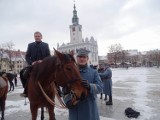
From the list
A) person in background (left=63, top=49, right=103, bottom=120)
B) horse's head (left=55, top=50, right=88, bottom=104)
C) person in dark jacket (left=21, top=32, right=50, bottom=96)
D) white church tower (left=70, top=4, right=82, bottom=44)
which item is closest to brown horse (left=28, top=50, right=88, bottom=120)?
horse's head (left=55, top=50, right=88, bottom=104)

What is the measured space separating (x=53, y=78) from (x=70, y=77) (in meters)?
1.21

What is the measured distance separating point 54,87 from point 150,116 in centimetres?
389

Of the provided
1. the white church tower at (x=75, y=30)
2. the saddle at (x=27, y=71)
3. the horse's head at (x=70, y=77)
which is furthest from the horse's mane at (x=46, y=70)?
the white church tower at (x=75, y=30)

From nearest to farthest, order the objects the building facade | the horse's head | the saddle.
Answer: the horse's head, the saddle, the building facade

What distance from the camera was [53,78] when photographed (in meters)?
3.96

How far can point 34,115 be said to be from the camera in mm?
4406

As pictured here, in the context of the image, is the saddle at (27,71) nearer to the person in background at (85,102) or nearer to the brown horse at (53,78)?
the brown horse at (53,78)

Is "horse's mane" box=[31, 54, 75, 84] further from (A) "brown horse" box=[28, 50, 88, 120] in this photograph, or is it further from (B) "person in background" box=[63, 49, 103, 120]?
(B) "person in background" box=[63, 49, 103, 120]

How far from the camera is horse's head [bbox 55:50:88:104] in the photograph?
8.87 ft

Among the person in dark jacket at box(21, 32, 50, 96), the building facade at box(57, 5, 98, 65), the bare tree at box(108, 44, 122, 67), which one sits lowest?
the person in dark jacket at box(21, 32, 50, 96)

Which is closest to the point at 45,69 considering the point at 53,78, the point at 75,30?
the point at 53,78

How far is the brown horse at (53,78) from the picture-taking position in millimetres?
2754

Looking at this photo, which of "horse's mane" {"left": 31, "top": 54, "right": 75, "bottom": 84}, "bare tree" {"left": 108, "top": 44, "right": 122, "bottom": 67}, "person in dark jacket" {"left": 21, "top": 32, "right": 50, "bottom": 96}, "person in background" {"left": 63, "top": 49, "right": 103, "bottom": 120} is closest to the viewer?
"person in background" {"left": 63, "top": 49, "right": 103, "bottom": 120}

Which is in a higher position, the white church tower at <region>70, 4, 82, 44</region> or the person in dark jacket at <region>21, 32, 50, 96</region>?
the white church tower at <region>70, 4, 82, 44</region>
